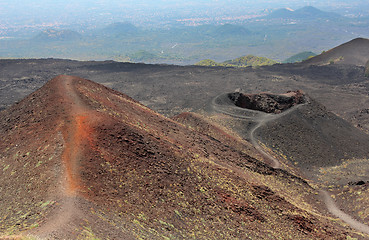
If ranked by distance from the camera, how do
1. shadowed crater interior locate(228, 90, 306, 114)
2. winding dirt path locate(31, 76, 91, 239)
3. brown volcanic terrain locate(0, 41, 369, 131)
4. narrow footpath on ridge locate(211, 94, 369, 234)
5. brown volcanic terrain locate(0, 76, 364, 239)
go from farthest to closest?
brown volcanic terrain locate(0, 41, 369, 131) < shadowed crater interior locate(228, 90, 306, 114) < narrow footpath on ridge locate(211, 94, 369, 234) < brown volcanic terrain locate(0, 76, 364, 239) < winding dirt path locate(31, 76, 91, 239)

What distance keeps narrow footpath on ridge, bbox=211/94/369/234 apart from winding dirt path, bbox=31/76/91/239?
695 inches

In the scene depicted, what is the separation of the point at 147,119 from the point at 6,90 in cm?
5555

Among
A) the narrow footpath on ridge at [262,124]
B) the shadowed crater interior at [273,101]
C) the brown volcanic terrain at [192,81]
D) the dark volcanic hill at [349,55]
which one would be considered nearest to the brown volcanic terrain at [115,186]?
the narrow footpath on ridge at [262,124]

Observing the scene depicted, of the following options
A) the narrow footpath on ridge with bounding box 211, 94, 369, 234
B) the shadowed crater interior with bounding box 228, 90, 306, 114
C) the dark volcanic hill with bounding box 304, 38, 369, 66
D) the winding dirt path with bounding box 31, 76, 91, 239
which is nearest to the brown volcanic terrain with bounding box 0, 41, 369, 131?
the dark volcanic hill with bounding box 304, 38, 369, 66

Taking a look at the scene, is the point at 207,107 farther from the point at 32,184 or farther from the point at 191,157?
the point at 32,184

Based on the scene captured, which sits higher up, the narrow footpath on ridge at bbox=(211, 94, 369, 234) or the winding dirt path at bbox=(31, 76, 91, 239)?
the winding dirt path at bbox=(31, 76, 91, 239)

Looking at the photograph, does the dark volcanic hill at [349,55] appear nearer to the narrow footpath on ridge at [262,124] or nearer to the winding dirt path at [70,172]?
the narrow footpath on ridge at [262,124]

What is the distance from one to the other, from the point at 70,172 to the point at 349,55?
330ft

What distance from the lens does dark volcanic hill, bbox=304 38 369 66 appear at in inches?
3730

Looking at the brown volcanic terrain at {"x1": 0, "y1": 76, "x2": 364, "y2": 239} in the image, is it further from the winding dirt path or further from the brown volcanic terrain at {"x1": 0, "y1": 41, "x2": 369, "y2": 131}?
the brown volcanic terrain at {"x1": 0, "y1": 41, "x2": 369, "y2": 131}

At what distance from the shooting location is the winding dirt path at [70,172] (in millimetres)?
12273

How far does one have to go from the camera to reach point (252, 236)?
16.6 metres

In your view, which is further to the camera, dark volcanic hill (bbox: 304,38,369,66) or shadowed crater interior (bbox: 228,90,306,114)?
dark volcanic hill (bbox: 304,38,369,66)

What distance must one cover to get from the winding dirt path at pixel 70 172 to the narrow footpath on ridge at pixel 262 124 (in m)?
17.7
